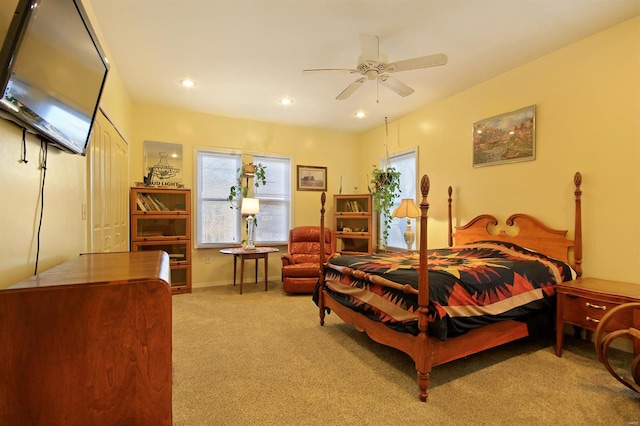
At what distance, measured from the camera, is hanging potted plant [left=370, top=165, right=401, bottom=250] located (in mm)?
4785

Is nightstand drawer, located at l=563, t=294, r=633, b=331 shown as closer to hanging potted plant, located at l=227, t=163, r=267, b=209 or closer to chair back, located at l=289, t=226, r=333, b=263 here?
chair back, located at l=289, t=226, r=333, b=263

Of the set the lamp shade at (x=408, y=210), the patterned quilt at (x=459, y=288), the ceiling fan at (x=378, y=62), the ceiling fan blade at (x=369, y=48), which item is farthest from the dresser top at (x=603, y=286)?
the ceiling fan blade at (x=369, y=48)

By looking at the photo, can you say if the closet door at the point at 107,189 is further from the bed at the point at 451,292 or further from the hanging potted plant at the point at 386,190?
the hanging potted plant at the point at 386,190

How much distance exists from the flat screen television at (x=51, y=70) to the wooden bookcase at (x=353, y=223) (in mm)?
3880

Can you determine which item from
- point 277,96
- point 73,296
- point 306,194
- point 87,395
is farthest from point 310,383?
point 306,194

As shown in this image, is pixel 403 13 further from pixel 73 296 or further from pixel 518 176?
pixel 73 296

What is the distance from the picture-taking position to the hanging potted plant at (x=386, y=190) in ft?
15.7

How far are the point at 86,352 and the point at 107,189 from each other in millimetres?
2428

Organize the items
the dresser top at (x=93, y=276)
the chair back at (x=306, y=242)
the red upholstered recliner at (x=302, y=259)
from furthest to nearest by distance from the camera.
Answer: the chair back at (x=306, y=242), the red upholstered recliner at (x=302, y=259), the dresser top at (x=93, y=276)

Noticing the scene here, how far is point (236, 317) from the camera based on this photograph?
3.40m

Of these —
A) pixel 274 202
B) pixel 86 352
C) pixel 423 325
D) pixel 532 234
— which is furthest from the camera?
pixel 274 202

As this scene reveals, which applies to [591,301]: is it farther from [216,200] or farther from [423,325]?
[216,200]

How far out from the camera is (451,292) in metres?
2.04

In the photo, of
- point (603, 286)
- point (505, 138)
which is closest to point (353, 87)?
point (505, 138)
